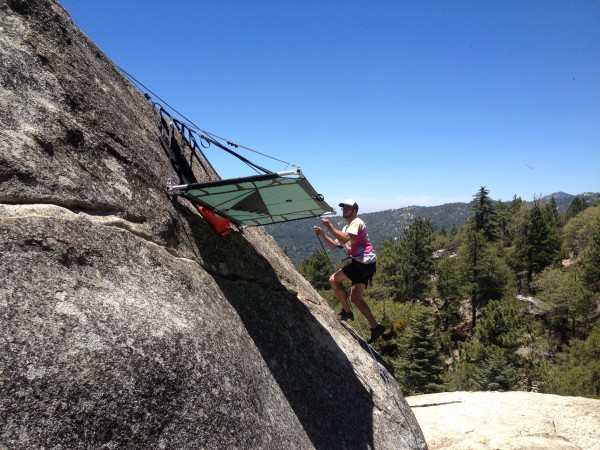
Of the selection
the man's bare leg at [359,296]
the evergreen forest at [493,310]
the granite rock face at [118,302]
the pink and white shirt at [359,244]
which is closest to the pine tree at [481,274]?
the evergreen forest at [493,310]

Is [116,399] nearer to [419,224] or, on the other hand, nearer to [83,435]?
[83,435]

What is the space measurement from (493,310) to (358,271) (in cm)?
4216

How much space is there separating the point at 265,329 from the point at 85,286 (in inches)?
128

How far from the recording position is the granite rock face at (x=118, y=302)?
12.6 ft

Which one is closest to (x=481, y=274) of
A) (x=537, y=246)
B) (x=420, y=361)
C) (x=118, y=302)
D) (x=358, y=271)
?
(x=537, y=246)

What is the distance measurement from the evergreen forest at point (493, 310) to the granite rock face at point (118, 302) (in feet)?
28.4

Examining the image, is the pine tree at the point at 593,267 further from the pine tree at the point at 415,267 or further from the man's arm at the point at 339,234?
the man's arm at the point at 339,234

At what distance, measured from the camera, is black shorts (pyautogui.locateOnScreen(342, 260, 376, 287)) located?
378 inches

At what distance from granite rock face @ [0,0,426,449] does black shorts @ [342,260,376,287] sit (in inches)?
76.5

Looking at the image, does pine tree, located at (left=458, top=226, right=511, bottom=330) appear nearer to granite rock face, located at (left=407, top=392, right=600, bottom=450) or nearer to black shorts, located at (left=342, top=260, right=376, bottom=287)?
granite rock face, located at (left=407, top=392, right=600, bottom=450)

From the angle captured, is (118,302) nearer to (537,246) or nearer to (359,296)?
(359,296)

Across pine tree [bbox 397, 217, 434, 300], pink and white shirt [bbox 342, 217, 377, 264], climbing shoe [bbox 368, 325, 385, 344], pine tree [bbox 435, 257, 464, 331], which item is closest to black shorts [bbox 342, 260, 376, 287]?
pink and white shirt [bbox 342, 217, 377, 264]

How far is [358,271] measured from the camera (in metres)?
9.66

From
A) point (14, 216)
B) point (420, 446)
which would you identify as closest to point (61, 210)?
point (14, 216)
